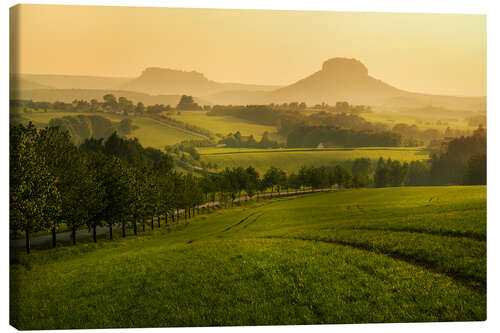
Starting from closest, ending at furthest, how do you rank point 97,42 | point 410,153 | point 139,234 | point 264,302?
1. point 264,302
2. point 97,42
3. point 410,153
4. point 139,234

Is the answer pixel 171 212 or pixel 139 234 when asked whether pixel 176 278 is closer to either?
pixel 171 212

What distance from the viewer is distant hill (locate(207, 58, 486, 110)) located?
1202 cm

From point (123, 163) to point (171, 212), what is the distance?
10.6ft

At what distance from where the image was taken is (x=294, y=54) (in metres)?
12.7

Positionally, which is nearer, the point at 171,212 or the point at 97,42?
the point at 97,42

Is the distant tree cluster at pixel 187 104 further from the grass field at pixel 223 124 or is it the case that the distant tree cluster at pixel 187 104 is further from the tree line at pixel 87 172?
the tree line at pixel 87 172

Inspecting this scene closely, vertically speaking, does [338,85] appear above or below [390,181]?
above

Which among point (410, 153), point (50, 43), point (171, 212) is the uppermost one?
point (50, 43)

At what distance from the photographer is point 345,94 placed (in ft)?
41.7

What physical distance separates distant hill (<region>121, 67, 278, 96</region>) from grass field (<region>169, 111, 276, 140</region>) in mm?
915

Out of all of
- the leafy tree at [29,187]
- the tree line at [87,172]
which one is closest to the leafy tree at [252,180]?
the tree line at [87,172]

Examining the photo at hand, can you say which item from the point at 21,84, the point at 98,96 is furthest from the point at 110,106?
the point at 21,84

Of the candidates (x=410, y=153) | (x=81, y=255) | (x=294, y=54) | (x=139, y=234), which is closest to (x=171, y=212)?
(x=139, y=234)

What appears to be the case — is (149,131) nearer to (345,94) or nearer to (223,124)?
(223,124)
